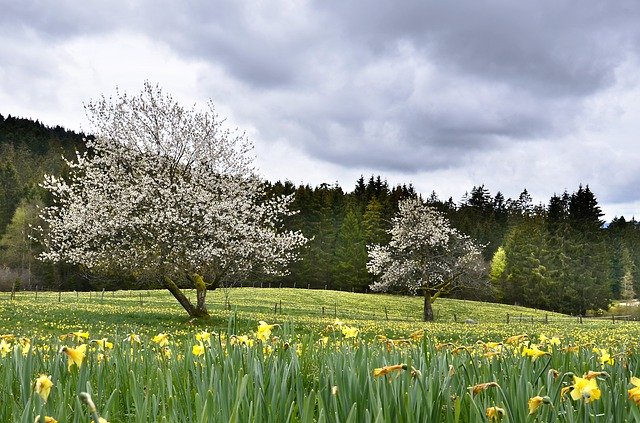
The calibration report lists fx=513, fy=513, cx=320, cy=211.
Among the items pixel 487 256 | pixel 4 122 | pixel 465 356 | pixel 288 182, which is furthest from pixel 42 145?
pixel 465 356

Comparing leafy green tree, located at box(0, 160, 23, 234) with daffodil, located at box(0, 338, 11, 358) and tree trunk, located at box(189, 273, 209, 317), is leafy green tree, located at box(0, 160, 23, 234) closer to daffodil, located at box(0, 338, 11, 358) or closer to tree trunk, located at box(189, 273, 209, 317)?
tree trunk, located at box(189, 273, 209, 317)

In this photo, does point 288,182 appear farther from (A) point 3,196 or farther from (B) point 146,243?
(B) point 146,243

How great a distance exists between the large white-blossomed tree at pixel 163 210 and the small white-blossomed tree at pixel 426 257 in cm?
1513

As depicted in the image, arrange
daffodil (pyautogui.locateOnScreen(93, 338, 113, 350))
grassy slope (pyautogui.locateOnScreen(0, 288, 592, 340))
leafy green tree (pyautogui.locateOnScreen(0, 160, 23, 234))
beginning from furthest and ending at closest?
1. leafy green tree (pyautogui.locateOnScreen(0, 160, 23, 234))
2. grassy slope (pyautogui.locateOnScreen(0, 288, 592, 340))
3. daffodil (pyautogui.locateOnScreen(93, 338, 113, 350))

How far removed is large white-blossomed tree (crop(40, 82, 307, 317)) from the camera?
2227cm

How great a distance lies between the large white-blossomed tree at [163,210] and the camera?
877 inches

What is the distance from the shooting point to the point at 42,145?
406 feet

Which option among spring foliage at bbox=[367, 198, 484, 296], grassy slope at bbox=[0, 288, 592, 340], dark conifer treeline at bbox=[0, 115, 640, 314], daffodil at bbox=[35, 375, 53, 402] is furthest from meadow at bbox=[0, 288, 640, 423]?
dark conifer treeline at bbox=[0, 115, 640, 314]

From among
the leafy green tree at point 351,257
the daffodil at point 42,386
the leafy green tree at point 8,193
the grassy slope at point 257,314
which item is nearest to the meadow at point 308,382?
the daffodil at point 42,386

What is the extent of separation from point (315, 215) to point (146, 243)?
191 ft

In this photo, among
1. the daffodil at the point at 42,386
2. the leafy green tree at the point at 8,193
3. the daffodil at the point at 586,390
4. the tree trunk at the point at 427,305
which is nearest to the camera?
the daffodil at the point at 42,386

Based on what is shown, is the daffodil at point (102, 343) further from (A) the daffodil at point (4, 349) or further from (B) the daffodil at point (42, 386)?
(B) the daffodil at point (42, 386)

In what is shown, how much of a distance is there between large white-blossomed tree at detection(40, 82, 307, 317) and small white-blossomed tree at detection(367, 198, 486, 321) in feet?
49.6

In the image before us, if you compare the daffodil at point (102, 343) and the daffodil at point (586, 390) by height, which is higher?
the daffodil at point (586, 390)
